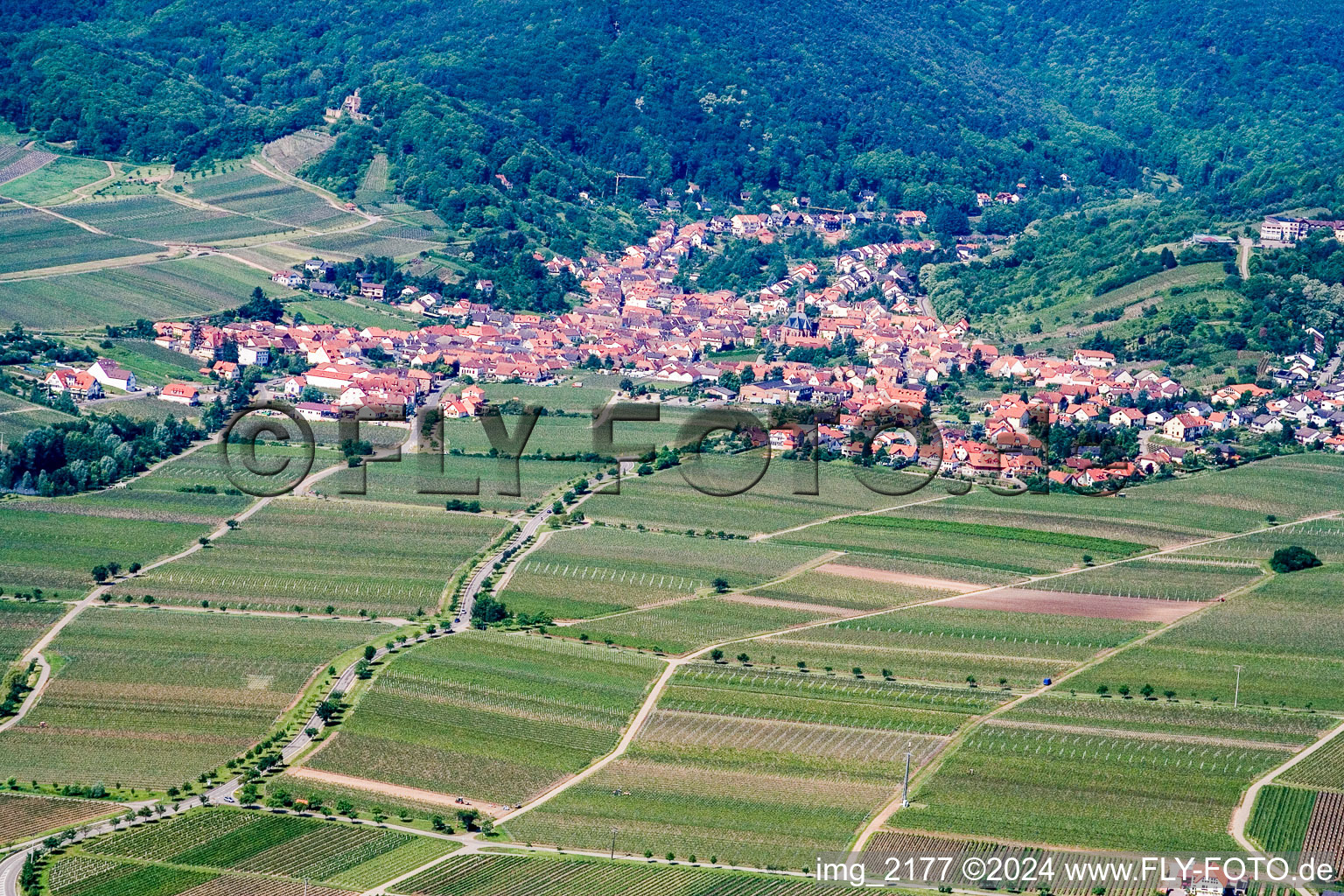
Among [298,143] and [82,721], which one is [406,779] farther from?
[298,143]

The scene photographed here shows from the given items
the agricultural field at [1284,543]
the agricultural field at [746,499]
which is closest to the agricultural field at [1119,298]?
the agricultural field at [746,499]

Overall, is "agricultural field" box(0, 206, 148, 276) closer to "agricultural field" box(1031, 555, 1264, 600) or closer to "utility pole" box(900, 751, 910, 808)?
"agricultural field" box(1031, 555, 1264, 600)

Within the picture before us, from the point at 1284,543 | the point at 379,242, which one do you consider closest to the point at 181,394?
the point at 379,242

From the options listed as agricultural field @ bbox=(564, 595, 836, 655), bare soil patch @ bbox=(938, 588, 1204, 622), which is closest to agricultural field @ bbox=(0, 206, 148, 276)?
agricultural field @ bbox=(564, 595, 836, 655)

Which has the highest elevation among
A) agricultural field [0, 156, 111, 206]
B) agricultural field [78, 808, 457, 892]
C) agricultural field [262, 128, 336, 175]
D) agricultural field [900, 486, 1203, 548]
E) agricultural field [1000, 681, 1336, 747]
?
agricultural field [262, 128, 336, 175]

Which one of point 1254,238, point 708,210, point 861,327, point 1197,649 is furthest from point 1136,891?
point 708,210

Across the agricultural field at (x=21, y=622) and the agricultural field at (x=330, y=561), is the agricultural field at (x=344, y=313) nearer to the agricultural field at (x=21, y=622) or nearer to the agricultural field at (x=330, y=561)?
the agricultural field at (x=330, y=561)

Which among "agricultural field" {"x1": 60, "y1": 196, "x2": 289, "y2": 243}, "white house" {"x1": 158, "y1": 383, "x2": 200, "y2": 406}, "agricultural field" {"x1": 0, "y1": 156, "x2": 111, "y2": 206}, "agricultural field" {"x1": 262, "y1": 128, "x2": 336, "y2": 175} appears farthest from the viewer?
"agricultural field" {"x1": 262, "y1": 128, "x2": 336, "y2": 175}

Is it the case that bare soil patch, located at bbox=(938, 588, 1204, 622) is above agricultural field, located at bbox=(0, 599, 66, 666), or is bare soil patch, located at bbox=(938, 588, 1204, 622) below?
above
